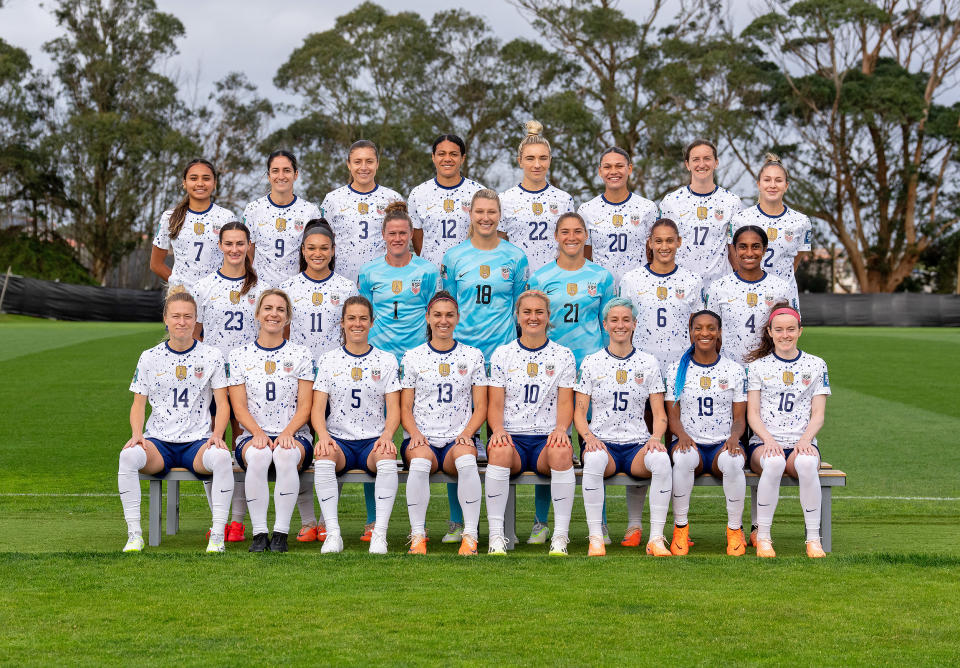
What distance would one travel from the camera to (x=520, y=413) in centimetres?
599

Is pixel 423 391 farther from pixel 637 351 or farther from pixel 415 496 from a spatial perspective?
Result: pixel 637 351

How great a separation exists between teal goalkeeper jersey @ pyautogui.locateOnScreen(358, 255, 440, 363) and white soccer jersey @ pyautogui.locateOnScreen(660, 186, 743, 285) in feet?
5.02

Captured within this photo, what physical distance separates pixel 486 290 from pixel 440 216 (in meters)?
0.76

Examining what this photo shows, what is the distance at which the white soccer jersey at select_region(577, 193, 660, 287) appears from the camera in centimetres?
681

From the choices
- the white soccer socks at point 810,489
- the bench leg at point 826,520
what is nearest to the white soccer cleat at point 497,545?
the white soccer socks at point 810,489

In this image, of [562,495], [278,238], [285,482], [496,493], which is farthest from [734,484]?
[278,238]

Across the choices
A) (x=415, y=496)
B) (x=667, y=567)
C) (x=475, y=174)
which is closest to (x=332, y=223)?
(x=415, y=496)

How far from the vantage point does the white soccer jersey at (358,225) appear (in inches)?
273

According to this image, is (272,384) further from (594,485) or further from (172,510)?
(594,485)

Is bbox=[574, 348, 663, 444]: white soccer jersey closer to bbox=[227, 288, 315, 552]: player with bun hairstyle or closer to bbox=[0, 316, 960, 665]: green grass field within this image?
bbox=[0, 316, 960, 665]: green grass field

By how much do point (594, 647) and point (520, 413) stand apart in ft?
6.97

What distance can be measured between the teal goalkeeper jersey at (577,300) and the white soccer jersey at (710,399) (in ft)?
2.06

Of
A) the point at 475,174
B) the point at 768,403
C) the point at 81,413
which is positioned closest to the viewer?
the point at 768,403

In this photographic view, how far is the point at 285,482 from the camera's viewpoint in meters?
5.78
